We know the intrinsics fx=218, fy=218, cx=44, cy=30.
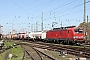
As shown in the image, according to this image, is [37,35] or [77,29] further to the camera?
[37,35]

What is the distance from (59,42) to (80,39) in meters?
9.10

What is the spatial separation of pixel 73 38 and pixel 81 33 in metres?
1.97

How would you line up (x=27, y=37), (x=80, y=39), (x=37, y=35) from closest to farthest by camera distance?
(x=80, y=39)
(x=37, y=35)
(x=27, y=37)

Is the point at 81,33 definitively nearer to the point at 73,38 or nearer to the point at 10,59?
the point at 73,38

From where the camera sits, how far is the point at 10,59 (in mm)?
18859

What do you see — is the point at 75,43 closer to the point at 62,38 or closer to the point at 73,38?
the point at 73,38

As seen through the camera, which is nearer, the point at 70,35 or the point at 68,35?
the point at 70,35

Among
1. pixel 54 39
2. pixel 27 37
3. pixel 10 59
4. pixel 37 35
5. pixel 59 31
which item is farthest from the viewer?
pixel 27 37

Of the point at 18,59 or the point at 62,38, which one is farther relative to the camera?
the point at 62,38

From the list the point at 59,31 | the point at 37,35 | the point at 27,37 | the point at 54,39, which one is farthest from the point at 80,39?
the point at 27,37

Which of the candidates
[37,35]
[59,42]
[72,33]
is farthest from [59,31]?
[37,35]

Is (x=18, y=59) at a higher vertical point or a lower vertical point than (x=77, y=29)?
lower

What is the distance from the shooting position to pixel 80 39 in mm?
38781

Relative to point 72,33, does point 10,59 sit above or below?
below
